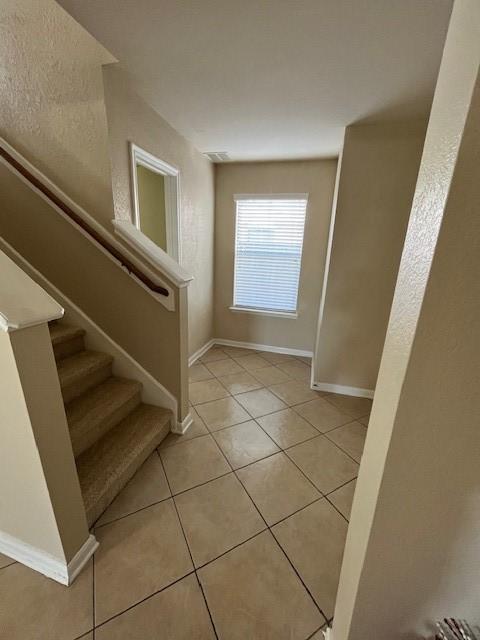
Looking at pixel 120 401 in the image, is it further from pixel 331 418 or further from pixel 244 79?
pixel 244 79

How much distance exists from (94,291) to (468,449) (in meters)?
2.10

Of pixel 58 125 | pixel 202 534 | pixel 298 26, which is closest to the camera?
pixel 298 26

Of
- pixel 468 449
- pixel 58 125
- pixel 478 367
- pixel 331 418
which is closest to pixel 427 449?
pixel 468 449

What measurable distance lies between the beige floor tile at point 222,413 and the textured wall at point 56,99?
166cm

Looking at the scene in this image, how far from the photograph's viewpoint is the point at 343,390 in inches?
102

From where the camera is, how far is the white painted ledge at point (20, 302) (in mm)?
733

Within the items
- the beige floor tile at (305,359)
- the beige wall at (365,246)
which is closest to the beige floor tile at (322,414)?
the beige wall at (365,246)

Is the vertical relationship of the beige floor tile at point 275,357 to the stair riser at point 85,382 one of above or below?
below

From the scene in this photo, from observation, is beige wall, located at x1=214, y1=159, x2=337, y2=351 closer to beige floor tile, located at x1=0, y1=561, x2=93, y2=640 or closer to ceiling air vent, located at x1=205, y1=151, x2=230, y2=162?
ceiling air vent, located at x1=205, y1=151, x2=230, y2=162

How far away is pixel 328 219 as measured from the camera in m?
2.91

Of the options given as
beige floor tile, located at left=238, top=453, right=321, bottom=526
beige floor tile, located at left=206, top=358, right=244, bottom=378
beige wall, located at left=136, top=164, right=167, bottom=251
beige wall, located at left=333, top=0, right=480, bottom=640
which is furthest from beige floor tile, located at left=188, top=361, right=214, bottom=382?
beige wall, located at left=333, top=0, right=480, bottom=640

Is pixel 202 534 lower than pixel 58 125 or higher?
lower

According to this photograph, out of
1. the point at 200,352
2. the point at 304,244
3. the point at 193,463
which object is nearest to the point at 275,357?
the point at 200,352

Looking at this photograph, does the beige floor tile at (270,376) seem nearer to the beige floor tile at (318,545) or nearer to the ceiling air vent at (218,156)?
the beige floor tile at (318,545)
